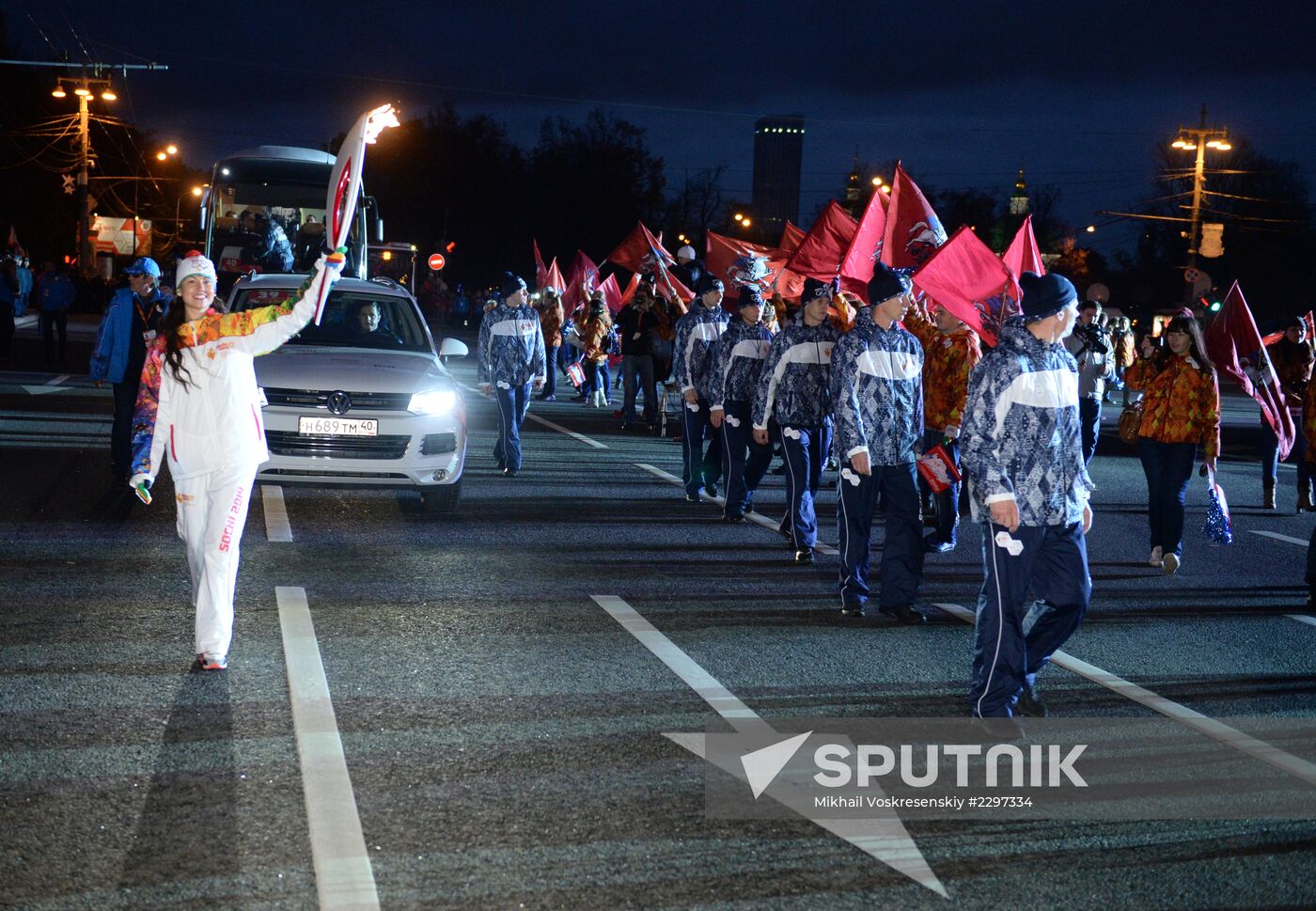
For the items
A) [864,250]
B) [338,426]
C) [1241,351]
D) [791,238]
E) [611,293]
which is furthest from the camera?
[611,293]

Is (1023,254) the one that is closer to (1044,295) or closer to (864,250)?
(864,250)

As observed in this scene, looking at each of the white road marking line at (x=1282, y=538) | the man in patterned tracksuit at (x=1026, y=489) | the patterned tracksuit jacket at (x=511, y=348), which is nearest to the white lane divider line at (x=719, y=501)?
the patterned tracksuit jacket at (x=511, y=348)

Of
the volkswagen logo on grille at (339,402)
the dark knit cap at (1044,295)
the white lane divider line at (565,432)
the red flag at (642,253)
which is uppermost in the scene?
the red flag at (642,253)

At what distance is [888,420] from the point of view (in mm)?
7914

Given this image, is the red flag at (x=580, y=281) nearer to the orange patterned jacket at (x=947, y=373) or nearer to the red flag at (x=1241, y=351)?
the orange patterned jacket at (x=947, y=373)

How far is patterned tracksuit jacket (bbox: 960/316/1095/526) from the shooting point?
18.9 feet

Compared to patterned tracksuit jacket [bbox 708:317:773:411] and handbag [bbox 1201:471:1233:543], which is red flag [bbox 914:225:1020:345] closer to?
handbag [bbox 1201:471:1233:543]

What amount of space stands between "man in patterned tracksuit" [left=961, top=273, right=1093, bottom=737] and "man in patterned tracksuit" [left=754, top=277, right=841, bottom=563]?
13.0ft

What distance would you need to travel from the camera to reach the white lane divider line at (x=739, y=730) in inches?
176

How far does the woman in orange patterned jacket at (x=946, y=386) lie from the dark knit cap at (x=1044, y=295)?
4563 millimetres

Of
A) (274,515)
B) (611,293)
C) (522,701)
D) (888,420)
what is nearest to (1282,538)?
(888,420)

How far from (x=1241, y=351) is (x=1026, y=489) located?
7025 millimetres

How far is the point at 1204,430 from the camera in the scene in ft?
33.8

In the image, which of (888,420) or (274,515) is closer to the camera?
(888,420)
